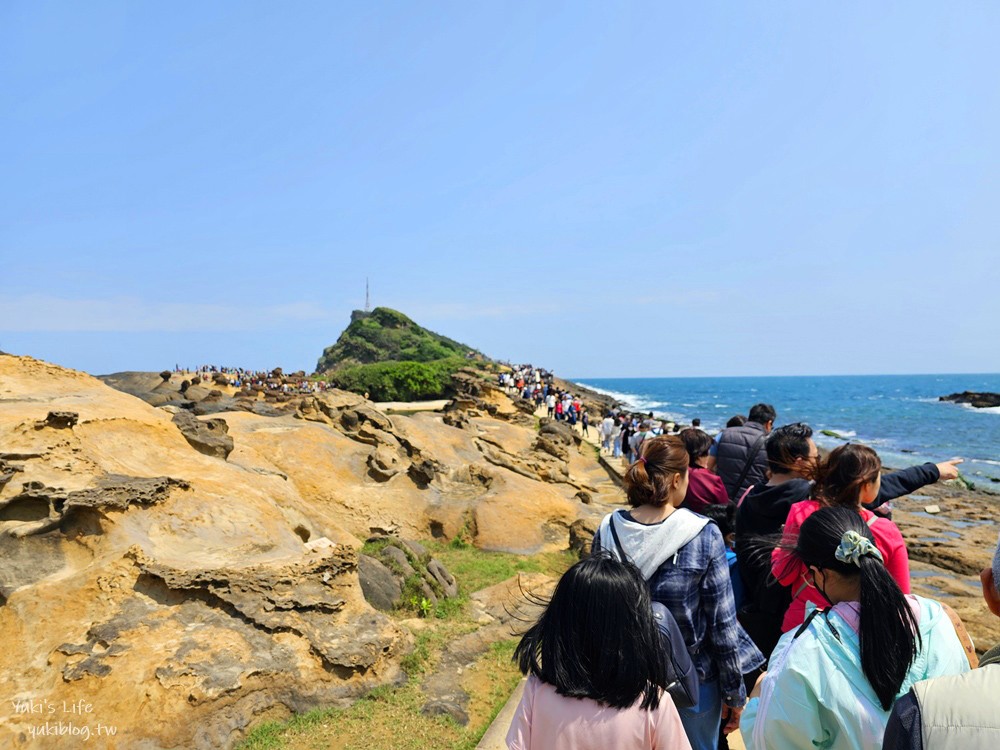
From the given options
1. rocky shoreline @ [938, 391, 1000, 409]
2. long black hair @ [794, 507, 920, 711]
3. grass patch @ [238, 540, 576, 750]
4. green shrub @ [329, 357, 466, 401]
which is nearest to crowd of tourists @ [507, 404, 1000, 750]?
long black hair @ [794, 507, 920, 711]

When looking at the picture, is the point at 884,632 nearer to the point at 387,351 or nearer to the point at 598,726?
the point at 598,726

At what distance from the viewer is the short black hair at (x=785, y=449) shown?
401cm

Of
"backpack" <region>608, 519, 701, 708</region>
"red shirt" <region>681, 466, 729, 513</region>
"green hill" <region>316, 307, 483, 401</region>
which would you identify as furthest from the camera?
"green hill" <region>316, 307, 483, 401</region>

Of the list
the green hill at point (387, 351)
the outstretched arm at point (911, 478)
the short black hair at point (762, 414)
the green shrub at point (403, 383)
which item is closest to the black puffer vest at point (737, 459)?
the outstretched arm at point (911, 478)

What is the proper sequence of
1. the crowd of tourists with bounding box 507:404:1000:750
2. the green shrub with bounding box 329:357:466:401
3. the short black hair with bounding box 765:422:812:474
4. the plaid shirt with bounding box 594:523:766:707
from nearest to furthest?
the crowd of tourists with bounding box 507:404:1000:750
the plaid shirt with bounding box 594:523:766:707
the short black hair with bounding box 765:422:812:474
the green shrub with bounding box 329:357:466:401

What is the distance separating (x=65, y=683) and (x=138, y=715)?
586 mm

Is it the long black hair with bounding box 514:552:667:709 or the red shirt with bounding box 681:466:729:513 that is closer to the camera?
the long black hair with bounding box 514:552:667:709

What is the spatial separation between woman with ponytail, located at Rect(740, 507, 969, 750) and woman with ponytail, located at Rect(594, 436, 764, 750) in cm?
81

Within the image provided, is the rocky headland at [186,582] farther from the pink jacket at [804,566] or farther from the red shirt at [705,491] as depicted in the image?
the pink jacket at [804,566]

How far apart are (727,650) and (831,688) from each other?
1.11m

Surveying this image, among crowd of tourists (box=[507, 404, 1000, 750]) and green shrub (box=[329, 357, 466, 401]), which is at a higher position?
crowd of tourists (box=[507, 404, 1000, 750])

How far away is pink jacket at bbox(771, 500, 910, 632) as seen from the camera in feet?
9.96

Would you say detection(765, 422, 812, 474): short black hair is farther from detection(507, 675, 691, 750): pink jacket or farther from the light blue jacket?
detection(507, 675, 691, 750): pink jacket

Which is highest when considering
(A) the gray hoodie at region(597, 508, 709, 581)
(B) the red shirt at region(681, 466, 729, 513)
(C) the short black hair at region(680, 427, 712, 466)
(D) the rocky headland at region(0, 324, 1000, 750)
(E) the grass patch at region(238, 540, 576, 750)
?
(C) the short black hair at region(680, 427, 712, 466)
